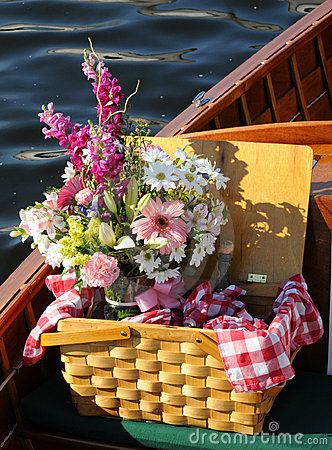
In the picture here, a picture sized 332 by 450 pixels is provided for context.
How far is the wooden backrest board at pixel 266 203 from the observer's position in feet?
7.43

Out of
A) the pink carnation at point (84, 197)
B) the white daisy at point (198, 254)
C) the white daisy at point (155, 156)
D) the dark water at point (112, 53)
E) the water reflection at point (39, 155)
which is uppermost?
the white daisy at point (155, 156)

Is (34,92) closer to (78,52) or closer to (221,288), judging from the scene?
(78,52)

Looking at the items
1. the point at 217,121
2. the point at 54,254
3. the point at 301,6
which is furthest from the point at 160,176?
the point at 301,6

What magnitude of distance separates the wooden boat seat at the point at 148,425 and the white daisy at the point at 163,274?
32cm

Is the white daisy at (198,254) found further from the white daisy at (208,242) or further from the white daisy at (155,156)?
the white daisy at (155,156)

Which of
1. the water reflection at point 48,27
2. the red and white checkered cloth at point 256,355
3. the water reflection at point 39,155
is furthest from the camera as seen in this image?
the water reflection at point 48,27

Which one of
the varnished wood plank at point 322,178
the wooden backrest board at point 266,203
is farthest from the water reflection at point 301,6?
the wooden backrest board at point 266,203

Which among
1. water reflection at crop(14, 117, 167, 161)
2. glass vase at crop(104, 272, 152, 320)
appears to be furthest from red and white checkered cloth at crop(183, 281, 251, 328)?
water reflection at crop(14, 117, 167, 161)

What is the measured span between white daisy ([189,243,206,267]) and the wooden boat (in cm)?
38

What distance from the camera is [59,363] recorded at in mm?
2354

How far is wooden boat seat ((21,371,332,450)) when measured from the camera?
2.04m

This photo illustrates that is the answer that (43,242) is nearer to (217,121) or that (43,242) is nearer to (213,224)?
(213,224)

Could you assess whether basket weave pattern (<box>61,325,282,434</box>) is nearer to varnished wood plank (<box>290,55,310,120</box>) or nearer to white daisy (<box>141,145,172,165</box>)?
white daisy (<box>141,145,172,165</box>)

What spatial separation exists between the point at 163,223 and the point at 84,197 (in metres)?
0.18
